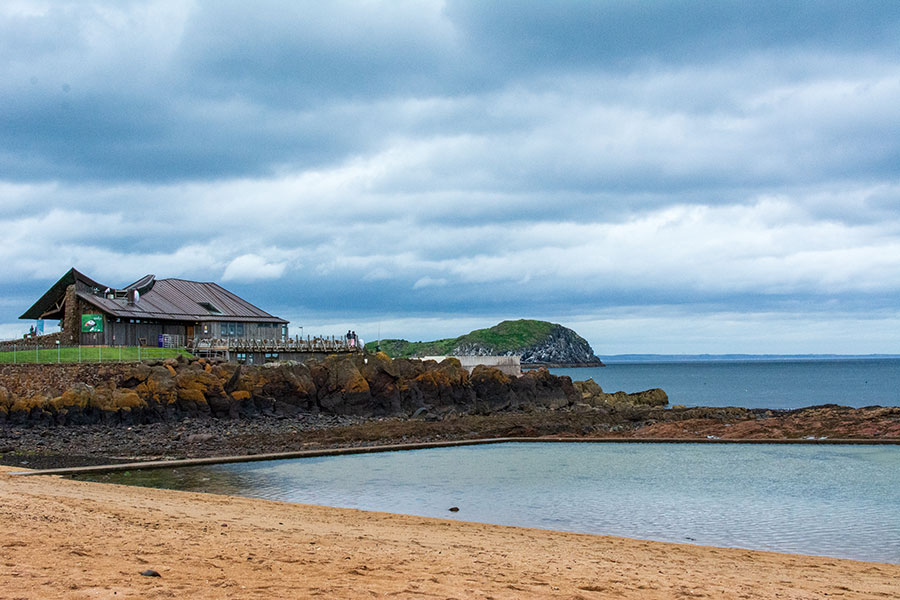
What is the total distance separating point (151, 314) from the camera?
188ft

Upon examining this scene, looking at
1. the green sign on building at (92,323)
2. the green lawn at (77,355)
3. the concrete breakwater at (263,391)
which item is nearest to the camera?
the concrete breakwater at (263,391)

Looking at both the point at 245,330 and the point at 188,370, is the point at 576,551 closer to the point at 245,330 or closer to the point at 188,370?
the point at 188,370

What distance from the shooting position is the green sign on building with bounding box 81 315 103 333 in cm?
5262

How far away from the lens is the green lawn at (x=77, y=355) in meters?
46.3

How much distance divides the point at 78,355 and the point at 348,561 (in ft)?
143

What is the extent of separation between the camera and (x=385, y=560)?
997 cm

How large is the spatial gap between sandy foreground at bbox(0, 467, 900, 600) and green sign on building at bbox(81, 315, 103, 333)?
40621 millimetres

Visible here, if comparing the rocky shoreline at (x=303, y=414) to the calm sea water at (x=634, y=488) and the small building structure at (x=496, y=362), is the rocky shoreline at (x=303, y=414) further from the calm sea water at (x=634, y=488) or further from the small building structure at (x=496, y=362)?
the small building structure at (x=496, y=362)

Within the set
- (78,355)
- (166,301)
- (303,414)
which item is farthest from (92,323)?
(303,414)

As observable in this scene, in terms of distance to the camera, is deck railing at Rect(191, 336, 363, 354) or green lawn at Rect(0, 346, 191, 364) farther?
deck railing at Rect(191, 336, 363, 354)

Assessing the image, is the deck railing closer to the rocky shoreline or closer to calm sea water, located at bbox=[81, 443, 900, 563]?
the rocky shoreline

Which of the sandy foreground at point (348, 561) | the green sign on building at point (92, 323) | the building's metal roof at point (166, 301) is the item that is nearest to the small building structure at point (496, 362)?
the building's metal roof at point (166, 301)

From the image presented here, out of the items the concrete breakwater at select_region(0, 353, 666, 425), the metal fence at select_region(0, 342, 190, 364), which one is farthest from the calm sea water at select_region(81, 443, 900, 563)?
the metal fence at select_region(0, 342, 190, 364)

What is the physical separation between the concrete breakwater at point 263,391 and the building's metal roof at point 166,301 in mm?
11078
